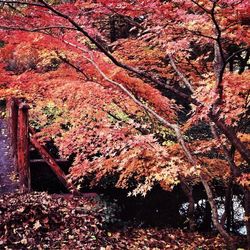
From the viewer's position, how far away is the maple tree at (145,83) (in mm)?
5391

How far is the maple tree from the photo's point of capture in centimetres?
539

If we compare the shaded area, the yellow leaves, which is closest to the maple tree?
the shaded area

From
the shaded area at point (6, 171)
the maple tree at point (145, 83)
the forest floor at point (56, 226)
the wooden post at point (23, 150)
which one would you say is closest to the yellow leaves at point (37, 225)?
the forest floor at point (56, 226)

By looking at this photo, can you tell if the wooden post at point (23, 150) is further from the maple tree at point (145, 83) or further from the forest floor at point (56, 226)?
the maple tree at point (145, 83)

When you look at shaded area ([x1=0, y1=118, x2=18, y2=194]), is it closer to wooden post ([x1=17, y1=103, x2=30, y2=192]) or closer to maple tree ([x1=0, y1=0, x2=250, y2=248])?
wooden post ([x1=17, y1=103, x2=30, y2=192])

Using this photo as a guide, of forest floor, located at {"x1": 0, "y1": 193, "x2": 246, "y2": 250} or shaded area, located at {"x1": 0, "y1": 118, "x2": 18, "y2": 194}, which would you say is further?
shaded area, located at {"x1": 0, "y1": 118, "x2": 18, "y2": 194}

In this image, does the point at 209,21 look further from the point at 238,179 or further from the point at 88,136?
the point at 88,136

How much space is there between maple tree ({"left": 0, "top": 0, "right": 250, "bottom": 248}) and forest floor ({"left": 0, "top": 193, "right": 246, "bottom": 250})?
2.86 ft

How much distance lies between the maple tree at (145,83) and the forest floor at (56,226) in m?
0.87

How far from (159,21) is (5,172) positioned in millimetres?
4506

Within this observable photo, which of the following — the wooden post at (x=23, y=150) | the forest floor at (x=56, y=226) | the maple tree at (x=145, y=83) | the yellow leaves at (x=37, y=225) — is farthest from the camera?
the wooden post at (x=23, y=150)

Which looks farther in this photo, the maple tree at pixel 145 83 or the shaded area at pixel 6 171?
the shaded area at pixel 6 171

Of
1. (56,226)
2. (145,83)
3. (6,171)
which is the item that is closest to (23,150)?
(6,171)

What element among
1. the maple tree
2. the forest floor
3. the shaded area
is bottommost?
the forest floor
